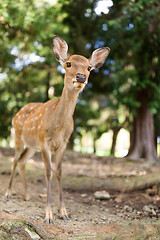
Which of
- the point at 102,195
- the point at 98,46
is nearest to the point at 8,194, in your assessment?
the point at 102,195

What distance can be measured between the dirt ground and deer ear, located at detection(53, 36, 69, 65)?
252 cm

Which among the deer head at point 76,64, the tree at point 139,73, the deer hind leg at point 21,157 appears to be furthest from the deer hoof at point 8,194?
the tree at point 139,73

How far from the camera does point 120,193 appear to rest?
6.09 meters

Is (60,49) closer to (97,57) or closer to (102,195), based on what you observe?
(97,57)

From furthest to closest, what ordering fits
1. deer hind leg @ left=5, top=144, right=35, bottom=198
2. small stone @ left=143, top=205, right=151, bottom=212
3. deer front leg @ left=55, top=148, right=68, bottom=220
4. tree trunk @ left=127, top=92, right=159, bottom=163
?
tree trunk @ left=127, top=92, right=159, bottom=163 < deer hind leg @ left=5, top=144, right=35, bottom=198 < small stone @ left=143, top=205, right=151, bottom=212 < deer front leg @ left=55, top=148, right=68, bottom=220

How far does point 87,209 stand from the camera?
5.06 meters

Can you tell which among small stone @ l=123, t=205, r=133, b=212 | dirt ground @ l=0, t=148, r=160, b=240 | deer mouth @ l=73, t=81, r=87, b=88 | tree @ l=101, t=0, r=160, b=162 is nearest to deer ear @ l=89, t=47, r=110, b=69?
deer mouth @ l=73, t=81, r=87, b=88

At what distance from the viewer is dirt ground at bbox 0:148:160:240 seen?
3535 mm

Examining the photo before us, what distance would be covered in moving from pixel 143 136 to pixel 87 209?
654cm

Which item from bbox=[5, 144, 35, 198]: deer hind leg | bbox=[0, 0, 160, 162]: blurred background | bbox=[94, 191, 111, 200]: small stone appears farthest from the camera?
bbox=[0, 0, 160, 162]: blurred background

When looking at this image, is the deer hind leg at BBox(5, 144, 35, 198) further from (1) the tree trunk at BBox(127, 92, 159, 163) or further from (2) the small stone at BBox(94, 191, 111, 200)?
(1) the tree trunk at BBox(127, 92, 159, 163)

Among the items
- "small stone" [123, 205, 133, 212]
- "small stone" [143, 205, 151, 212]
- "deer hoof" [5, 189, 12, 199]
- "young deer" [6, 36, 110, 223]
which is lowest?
"small stone" [123, 205, 133, 212]

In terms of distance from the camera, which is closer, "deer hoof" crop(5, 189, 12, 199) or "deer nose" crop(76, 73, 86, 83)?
"deer nose" crop(76, 73, 86, 83)

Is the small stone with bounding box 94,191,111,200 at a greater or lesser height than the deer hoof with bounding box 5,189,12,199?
lesser
